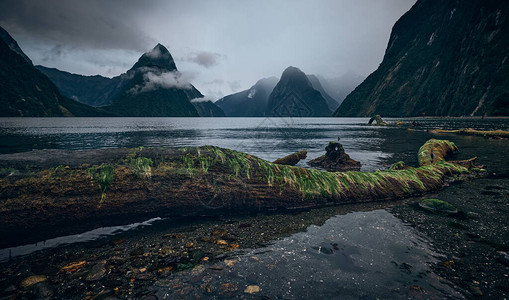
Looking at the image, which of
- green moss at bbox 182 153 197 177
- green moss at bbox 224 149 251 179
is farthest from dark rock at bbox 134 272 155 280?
green moss at bbox 224 149 251 179

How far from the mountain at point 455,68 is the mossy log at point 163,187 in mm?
135426

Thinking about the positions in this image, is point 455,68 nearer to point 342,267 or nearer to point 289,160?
point 289,160

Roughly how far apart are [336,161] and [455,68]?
6729 inches

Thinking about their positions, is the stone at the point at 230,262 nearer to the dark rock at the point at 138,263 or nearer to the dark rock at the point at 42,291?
the dark rock at the point at 138,263

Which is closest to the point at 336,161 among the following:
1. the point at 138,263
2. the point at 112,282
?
the point at 138,263

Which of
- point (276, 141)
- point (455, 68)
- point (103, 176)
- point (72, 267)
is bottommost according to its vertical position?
point (72, 267)

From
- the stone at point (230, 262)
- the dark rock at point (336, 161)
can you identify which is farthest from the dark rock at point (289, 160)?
the stone at point (230, 262)

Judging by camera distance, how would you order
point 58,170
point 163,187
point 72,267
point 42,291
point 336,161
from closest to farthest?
A: point 42,291 < point 72,267 < point 58,170 < point 163,187 < point 336,161

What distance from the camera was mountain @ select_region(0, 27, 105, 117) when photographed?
150500mm

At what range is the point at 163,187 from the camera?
20.6ft

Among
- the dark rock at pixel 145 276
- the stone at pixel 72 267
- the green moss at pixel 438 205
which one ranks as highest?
the green moss at pixel 438 205

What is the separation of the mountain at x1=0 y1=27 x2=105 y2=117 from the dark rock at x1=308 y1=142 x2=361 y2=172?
716 feet

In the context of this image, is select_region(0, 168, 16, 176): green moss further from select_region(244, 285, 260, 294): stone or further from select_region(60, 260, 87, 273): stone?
select_region(244, 285, 260, 294): stone

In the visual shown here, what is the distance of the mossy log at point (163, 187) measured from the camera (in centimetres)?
504
